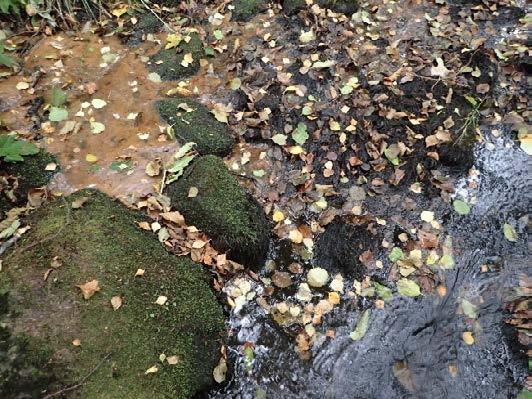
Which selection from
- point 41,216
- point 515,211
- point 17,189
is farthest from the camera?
point 515,211

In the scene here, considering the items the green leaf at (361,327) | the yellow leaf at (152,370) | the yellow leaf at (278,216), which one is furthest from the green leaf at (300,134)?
the yellow leaf at (152,370)

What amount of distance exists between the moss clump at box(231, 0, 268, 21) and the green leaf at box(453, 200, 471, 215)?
145 inches

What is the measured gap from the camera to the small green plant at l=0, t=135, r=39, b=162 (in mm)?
3978

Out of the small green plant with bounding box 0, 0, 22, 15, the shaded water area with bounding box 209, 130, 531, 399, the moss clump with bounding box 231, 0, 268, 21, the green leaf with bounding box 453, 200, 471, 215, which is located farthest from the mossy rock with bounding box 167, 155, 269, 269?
the small green plant with bounding box 0, 0, 22, 15

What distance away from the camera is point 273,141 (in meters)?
4.77

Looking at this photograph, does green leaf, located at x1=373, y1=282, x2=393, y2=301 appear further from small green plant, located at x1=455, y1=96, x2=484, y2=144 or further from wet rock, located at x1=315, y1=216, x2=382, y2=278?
small green plant, located at x1=455, y1=96, x2=484, y2=144

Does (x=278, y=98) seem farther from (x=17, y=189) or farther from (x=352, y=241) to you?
(x=17, y=189)

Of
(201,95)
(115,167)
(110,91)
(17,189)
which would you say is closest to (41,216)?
(17,189)

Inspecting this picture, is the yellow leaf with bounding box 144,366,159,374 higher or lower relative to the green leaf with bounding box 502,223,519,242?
higher

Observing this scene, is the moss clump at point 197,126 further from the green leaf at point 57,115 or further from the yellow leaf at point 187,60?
the green leaf at point 57,115

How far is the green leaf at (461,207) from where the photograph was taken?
14.3ft

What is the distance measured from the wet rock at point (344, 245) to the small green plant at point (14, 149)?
281 centimetres

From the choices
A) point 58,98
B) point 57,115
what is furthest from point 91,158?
point 58,98

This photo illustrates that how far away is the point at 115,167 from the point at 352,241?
2.36 m
